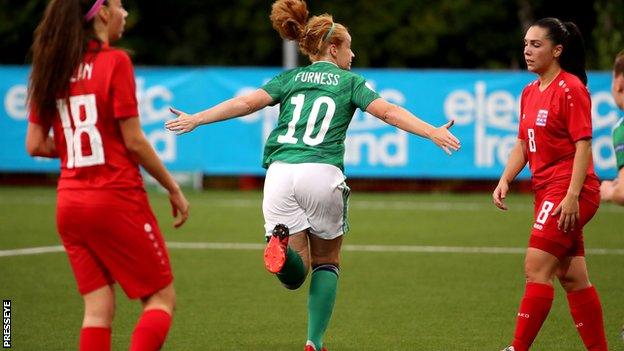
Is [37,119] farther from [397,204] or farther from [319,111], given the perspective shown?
[397,204]

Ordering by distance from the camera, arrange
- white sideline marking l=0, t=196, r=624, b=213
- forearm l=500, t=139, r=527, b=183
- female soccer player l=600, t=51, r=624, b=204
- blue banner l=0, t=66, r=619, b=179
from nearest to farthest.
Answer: female soccer player l=600, t=51, r=624, b=204 → forearm l=500, t=139, r=527, b=183 → white sideline marking l=0, t=196, r=624, b=213 → blue banner l=0, t=66, r=619, b=179

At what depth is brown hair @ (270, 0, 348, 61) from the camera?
702 centimetres

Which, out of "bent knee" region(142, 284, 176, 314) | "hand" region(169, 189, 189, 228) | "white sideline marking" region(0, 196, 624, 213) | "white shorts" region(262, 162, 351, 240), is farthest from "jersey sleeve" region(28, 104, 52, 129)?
"white sideline marking" region(0, 196, 624, 213)

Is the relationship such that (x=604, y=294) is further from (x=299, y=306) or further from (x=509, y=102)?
(x=509, y=102)

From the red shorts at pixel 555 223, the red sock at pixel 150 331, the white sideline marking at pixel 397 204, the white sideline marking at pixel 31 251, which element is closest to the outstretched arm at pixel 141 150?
the red sock at pixel 150 331

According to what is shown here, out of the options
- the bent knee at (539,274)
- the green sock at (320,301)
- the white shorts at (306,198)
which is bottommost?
the green sock at (320,301)

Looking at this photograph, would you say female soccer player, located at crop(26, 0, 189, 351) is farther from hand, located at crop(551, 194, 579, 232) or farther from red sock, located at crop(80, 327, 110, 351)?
hand, located at crop(551, 194, 579, 232)

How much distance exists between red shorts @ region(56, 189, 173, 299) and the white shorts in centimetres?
169

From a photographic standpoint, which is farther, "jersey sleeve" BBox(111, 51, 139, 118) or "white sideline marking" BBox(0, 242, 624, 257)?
"white sideline marking" BBox(0, 242, 624, 257)

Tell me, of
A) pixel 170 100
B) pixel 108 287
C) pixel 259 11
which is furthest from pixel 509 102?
pixel 108 287

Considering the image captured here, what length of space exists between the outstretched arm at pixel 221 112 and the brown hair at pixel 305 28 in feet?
1.33

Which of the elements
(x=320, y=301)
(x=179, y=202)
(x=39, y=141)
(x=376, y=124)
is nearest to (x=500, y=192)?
(x=320, y=301)

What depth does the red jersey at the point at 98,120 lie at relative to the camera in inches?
202

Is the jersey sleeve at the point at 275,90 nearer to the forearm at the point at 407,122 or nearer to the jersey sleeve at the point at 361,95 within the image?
the jersey sleeve at the point at 361,95
